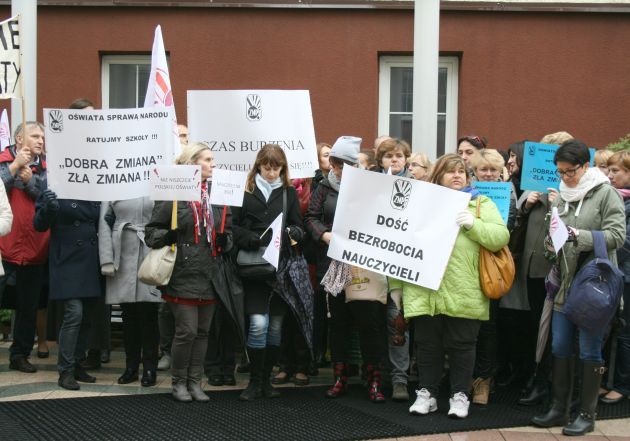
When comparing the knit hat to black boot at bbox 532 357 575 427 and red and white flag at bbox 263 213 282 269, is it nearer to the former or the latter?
red and white flag at bbox 263 213 282 269

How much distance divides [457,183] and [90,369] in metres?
3.68

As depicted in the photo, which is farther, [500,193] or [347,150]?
[347,150]

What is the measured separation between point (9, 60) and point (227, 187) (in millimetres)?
2147

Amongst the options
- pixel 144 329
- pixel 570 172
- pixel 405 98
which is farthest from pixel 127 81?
pixel 570 172

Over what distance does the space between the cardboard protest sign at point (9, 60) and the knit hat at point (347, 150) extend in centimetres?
258

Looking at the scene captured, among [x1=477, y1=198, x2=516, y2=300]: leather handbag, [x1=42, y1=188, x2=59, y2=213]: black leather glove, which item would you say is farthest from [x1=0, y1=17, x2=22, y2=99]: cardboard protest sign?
[x1=477, y1=198, x2=516, y2=300]: leather handbag

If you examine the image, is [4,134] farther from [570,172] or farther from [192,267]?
[570,172]

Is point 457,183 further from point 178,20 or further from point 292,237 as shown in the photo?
point 178,20

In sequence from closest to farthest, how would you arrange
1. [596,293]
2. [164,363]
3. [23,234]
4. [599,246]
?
[596,293] < [599,246] < [23,234] < [164,363]

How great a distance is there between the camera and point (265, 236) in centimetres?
686

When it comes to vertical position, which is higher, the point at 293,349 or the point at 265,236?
the point at 265,236

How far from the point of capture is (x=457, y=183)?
21.6ft

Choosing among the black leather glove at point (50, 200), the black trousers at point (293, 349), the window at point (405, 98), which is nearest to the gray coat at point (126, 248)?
the black leather glove at point (50, 200)

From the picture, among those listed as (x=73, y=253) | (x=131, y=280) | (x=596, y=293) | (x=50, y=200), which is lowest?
(x=131, y=280)
